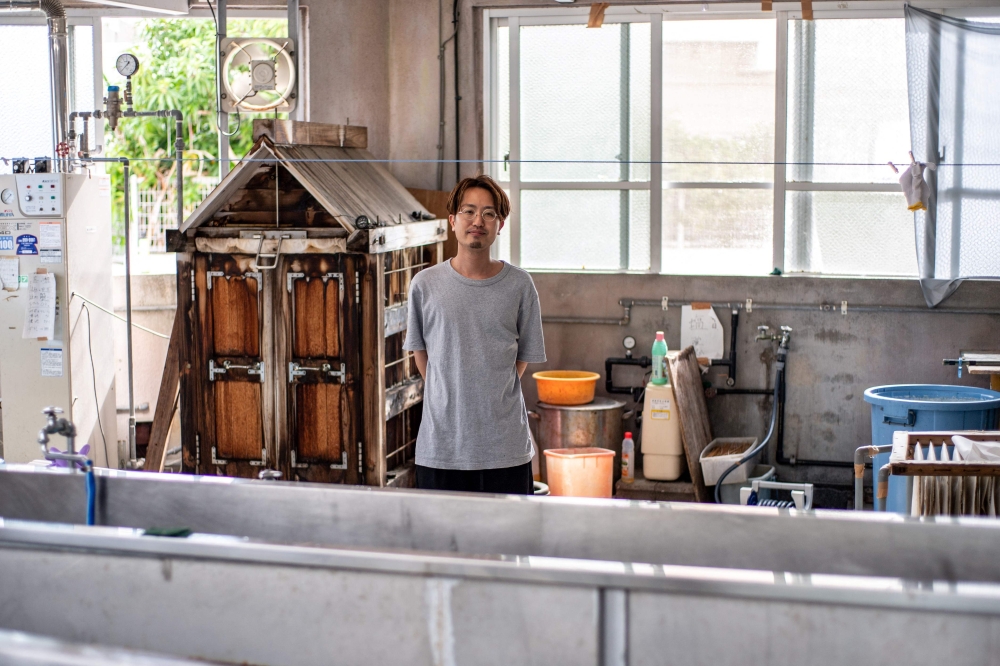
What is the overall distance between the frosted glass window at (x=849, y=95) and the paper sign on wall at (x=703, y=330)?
3.65 feet

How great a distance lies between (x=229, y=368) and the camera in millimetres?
5730

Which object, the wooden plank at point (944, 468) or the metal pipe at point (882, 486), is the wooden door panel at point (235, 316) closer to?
the metal pipe at point (882, 486)

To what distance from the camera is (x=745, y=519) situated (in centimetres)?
264

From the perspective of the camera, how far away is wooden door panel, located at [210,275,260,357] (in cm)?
568

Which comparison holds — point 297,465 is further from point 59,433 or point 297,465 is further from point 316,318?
point 59,433

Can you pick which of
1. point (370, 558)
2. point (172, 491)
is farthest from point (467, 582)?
point (172, 491)

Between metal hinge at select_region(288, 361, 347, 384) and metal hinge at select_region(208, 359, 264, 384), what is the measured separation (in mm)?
154

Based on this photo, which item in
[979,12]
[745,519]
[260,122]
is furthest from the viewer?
[979,12]

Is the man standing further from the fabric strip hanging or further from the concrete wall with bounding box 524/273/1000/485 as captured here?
the fabric strip hanging

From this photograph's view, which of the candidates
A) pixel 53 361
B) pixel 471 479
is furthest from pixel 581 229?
pixel 471 479

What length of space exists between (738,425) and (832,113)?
6.71 feet

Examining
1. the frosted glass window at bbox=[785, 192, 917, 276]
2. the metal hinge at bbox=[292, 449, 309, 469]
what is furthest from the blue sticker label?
the frosted glass window at bbox=[785, 192, 917, 276]

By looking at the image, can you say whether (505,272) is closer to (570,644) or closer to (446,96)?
(570,644)

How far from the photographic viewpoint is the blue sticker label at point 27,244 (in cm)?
627
